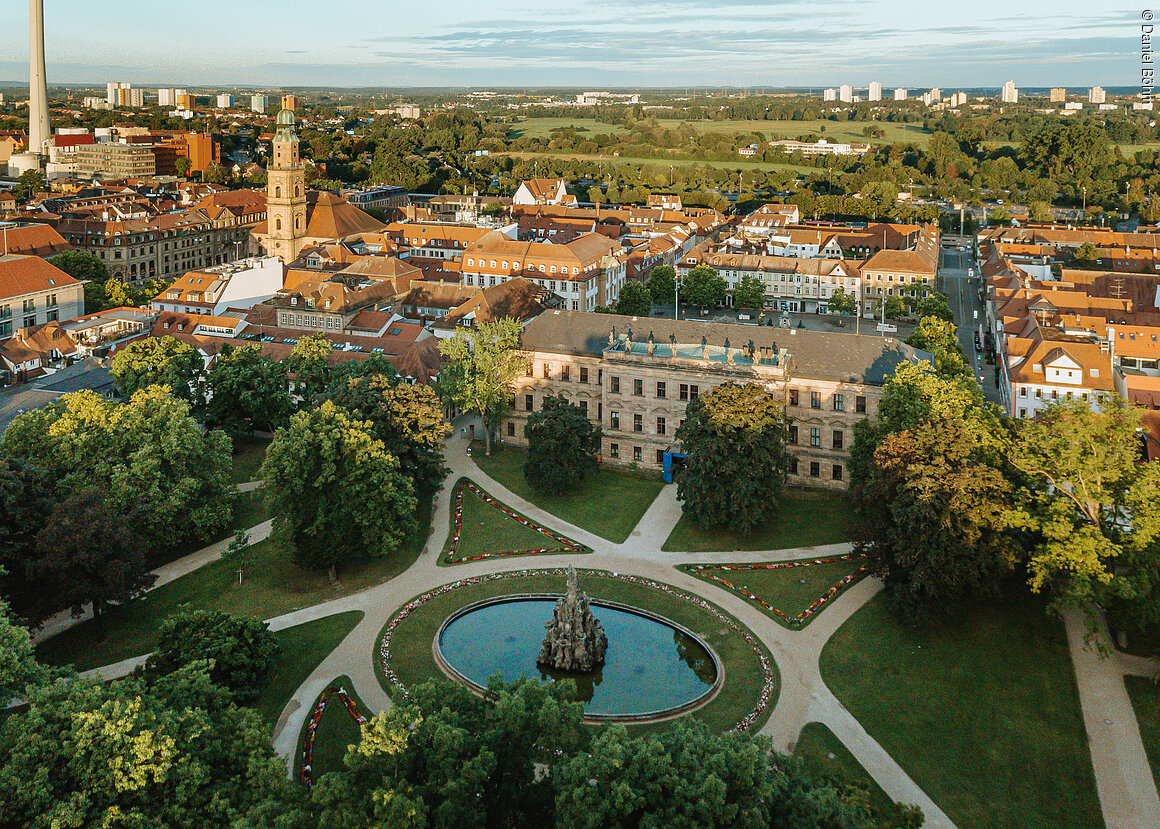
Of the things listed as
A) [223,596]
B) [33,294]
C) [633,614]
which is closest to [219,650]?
[223,596]

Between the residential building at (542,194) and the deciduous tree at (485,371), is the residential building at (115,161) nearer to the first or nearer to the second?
the residential building at (542,194)

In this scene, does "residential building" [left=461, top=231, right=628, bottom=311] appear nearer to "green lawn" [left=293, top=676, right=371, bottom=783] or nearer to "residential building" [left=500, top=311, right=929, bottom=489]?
"residential building" [left=500, top=311, right=929, bottom=489]

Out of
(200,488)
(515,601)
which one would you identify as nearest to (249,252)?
(200,488)

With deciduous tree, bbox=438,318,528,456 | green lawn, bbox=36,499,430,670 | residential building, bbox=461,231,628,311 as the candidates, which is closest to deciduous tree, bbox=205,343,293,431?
deciduous tree, bbox=438,318,528,456

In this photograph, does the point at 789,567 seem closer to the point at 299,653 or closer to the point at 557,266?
the point at 299,653

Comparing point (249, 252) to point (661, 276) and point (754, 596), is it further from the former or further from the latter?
point (754, 596)

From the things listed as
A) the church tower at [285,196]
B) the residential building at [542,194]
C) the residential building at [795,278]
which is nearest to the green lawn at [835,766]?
the residential building at [795,278]

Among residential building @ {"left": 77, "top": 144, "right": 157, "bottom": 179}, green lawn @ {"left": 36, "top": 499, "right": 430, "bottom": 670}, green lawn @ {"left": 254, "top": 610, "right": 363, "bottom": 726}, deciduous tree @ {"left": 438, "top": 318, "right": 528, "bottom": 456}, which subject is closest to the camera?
green lawn @ {"left": 254, "top": 610, "right": 363, "bottom": 726}
